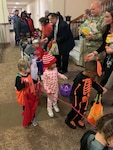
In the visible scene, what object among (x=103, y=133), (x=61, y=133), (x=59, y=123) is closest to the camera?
(x=103, y=133)

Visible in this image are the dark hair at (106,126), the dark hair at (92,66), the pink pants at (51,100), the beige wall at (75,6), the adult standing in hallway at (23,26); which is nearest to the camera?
the dark hair at (106,126)

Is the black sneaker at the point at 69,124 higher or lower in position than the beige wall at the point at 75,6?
lower

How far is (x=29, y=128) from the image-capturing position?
6.81ft

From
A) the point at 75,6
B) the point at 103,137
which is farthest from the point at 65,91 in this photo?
the point at 75,6

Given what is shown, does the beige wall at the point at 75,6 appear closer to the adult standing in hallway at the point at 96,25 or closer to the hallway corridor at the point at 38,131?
the adult standing in hallway at the point at 96,25

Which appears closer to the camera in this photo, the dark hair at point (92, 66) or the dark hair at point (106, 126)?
the dark hair at point (106, 126)

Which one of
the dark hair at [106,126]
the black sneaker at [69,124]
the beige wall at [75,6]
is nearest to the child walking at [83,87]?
the black sneaker at [69,124]

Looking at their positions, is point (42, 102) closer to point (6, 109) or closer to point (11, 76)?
point (6, 109)

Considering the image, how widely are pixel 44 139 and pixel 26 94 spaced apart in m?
0.55

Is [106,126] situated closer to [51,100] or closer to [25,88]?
[25,88]

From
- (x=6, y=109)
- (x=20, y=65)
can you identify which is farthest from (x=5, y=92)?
(x=20, y=65)

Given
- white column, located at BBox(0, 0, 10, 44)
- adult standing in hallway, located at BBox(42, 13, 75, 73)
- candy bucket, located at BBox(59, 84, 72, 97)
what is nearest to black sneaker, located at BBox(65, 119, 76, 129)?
candy bucket, located at BBox(59, 84, 72, 97)

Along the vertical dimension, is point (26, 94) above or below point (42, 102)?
above

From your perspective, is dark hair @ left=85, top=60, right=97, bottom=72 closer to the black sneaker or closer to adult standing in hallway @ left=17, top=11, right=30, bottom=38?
the black sneaker
